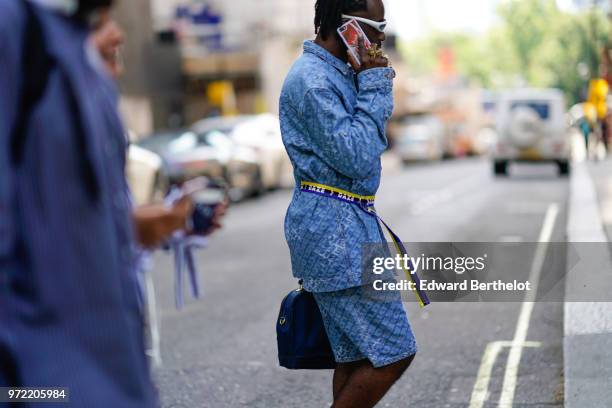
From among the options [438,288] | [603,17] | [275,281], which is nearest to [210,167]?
[603,17]

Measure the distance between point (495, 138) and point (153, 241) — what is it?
27410mm

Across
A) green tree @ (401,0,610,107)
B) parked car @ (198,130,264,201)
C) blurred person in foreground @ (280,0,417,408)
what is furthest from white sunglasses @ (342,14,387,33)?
parked car @ (198,130,264,201)

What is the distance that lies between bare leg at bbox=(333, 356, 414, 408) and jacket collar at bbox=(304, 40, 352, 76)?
33.5 inches

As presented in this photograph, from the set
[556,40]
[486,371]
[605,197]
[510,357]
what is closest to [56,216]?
[486,371]

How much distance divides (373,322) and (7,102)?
1.66 metres

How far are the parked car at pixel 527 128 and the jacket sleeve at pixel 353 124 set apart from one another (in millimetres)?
25730

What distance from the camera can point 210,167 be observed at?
785 inches

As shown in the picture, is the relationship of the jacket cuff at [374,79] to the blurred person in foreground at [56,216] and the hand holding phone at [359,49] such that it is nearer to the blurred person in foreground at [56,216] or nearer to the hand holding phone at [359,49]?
the hand holding phone at [359,49]

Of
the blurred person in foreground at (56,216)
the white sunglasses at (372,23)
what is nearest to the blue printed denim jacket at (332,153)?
the white sunglasses at (372,23)

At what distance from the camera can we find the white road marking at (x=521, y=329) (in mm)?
5593

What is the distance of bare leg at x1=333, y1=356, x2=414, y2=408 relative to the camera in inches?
137

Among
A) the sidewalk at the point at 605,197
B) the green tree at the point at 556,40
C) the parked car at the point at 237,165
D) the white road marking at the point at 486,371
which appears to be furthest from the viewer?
the parked car at the point at 237,165

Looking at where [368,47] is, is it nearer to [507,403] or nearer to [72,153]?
[72,153]

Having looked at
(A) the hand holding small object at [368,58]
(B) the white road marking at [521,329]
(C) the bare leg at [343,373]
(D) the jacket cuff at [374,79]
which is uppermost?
(A) the hand holding small object at [368,58]
